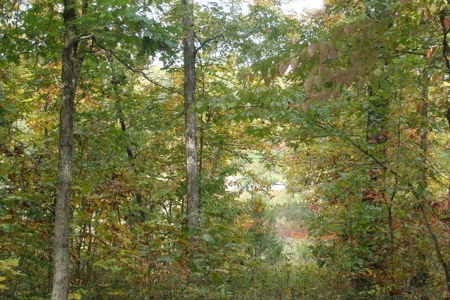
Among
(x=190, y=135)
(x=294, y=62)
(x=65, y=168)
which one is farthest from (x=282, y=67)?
(x=190, y=135)

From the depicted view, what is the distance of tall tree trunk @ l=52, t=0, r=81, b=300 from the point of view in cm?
366

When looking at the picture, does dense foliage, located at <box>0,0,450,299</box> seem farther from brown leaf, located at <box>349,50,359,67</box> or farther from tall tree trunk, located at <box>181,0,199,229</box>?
tall tree trunk, located at <box>181,0,199,229</box>

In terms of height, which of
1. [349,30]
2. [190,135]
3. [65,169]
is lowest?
[65,169]

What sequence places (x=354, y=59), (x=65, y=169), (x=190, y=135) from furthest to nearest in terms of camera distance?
(x=190, y=135)
(x=65, y=169)
(x=354, y=59)

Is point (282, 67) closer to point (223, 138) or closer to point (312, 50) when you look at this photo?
point (312, 50)

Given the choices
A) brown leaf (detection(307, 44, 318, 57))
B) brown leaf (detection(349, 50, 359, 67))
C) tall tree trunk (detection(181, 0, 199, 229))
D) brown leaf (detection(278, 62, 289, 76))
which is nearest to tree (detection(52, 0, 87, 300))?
brown leaf (detection(278, 62, 289, 76))

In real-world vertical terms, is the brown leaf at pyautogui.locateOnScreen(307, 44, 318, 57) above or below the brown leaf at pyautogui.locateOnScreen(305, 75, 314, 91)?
above

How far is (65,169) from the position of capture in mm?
3771

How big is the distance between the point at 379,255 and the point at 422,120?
2447 millimetres

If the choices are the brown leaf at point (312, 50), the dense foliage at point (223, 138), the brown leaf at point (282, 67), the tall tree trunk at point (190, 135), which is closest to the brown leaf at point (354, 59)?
the dense foliage at point (223, 138)

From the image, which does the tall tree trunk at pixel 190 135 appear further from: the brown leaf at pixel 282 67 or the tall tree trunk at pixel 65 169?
the brown leaf at pixel 282 67

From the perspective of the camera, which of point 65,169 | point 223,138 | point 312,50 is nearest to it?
point 312,50

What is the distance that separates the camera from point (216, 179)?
952cm

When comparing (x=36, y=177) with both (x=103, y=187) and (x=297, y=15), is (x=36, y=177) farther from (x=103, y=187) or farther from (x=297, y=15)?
(x=297, y=15)
